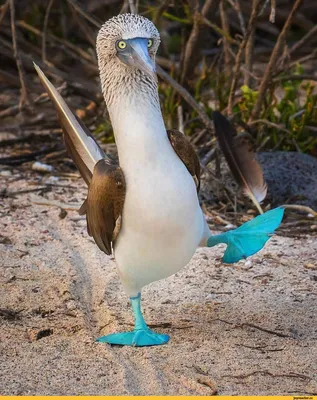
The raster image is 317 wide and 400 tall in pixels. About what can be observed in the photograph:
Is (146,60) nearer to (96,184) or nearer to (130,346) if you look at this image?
(96,184)

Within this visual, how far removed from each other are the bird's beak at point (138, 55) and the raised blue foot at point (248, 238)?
892 mm

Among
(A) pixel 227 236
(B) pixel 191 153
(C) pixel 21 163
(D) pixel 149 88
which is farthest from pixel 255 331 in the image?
(C) pixel 21 163

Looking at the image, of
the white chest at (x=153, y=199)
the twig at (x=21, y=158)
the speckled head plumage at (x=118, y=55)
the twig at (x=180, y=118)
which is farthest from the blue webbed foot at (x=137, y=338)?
the twig at (x=21, y=158)

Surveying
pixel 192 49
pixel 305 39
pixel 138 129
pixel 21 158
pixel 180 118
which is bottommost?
pixel 21 158

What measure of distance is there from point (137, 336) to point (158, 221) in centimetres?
59

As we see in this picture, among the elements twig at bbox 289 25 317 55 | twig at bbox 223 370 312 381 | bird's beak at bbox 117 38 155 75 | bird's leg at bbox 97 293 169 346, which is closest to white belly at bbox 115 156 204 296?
bird's leg at bbox 97 293 169 346

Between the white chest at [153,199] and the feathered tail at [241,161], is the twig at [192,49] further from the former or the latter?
the white chest at [153,199]

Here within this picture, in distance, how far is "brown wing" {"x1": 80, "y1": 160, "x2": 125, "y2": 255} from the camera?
350 centimetres

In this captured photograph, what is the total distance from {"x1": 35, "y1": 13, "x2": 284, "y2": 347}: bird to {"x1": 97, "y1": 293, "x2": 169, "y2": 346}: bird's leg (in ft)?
0.62

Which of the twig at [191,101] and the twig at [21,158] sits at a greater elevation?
the twig at [191,101]

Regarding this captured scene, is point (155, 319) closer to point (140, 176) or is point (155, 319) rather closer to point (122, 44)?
point (140, 176)

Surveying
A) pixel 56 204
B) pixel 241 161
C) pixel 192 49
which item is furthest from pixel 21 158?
pixel 241 161

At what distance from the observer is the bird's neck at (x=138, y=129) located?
3451 mm

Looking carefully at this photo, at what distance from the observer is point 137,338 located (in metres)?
3.76
